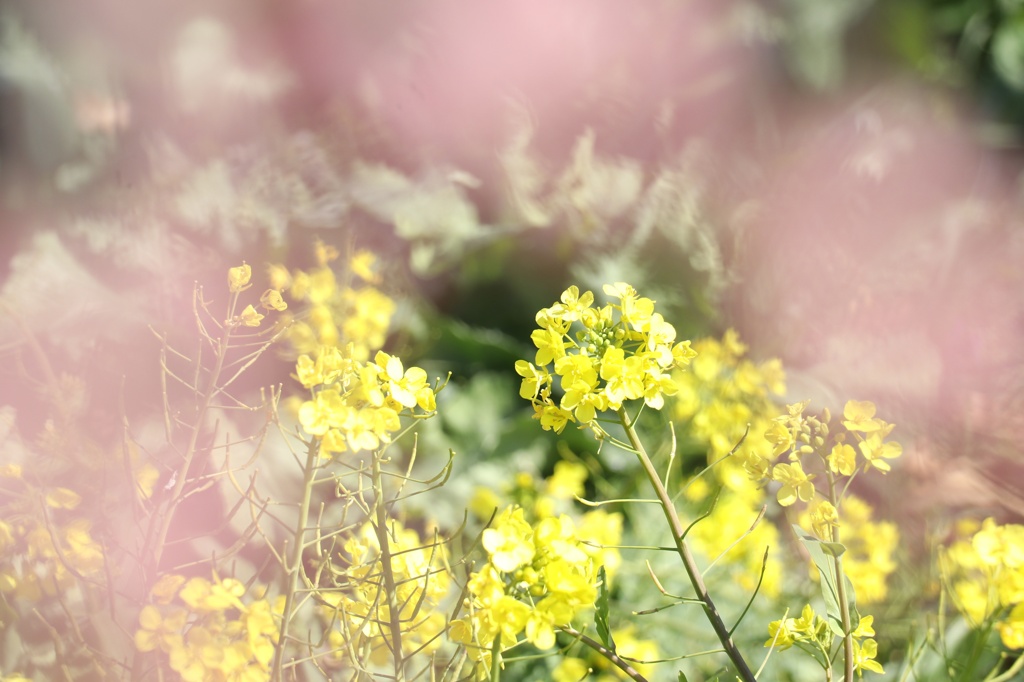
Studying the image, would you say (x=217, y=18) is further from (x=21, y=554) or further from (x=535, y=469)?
(x=21, y=554)

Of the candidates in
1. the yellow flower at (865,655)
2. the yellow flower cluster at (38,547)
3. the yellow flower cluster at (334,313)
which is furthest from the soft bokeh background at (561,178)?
the yellow flower at (865,655)

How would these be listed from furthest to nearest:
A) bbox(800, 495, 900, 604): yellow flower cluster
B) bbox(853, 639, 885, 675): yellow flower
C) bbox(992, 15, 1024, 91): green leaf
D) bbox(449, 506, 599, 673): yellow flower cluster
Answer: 1. bbox(992, 15, 1024, 91): green leaf
2. bbox(800, 495, 900, 604): yellow flower cluster
3. bbox(853, 639, 885, 675): yellow flower
4. bbox(449, 506, 599, 673): yellow flower cluster

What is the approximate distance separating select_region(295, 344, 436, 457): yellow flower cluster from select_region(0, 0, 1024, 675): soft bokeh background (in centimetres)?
68

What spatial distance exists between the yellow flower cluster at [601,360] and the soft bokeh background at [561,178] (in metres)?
0.70

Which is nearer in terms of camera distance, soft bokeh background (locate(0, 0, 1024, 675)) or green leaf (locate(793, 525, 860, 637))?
green leaf (locate(793, 525, 860, 637))

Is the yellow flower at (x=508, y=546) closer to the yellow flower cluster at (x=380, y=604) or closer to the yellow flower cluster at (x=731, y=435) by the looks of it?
the yellow flower cluster at (x=380, y=604)

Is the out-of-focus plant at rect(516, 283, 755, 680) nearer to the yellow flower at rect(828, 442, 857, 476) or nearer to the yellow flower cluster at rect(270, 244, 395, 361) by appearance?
the yellow flower at rect(828, 442, 857, 476)

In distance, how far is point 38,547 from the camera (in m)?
0.44

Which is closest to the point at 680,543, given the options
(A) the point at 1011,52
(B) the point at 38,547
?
(B) the point at 38,547

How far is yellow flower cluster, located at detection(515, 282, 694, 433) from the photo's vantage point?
388mm

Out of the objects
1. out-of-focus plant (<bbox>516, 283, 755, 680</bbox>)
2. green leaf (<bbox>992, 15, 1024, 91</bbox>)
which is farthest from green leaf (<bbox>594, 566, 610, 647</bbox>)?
green leaf (<bbox>992, 15, 1024, 91</bbox>)

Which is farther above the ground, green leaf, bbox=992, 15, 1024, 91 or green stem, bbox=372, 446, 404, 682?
green leaf, bbox=992, 15, 1024, 91

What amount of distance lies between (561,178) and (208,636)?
1152 millimetres

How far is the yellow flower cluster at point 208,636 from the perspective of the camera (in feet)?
1.12
